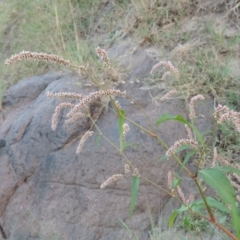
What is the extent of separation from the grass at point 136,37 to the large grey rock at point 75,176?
0.29 metres

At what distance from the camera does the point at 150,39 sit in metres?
4.14

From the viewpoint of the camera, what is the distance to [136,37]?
13.8 feet

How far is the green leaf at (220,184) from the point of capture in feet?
4.72

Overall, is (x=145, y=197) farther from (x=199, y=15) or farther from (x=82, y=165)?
(x=199, y=15)

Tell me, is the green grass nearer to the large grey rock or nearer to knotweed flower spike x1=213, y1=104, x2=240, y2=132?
the large grey rock

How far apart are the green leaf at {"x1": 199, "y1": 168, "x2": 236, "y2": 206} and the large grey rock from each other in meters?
1.66

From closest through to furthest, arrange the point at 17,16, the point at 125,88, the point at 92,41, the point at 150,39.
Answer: the point at 125,88 < the point at 150,39 < the point at 92,41 < the point at 17,16

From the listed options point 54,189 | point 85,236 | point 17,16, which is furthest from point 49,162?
point 17,16

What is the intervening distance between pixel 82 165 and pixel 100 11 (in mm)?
1930

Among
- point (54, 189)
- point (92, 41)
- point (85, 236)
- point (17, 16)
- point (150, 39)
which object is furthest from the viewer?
point (17, 16)

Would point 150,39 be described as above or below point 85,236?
above

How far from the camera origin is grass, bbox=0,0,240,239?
11.8 feet

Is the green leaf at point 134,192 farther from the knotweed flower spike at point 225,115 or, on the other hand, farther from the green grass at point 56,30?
the green grass at point 56,30

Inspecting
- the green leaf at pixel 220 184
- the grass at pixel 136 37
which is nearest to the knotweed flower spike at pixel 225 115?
the green leaf at pixel 220 184
